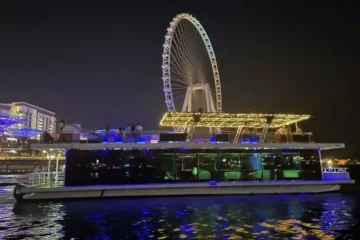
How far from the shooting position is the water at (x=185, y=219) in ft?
37.6

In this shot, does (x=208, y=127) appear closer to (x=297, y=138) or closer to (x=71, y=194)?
(x=297, y=138)

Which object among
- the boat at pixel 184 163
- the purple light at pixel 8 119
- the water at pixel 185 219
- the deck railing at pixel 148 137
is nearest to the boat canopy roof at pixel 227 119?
the boat at pixel 184 163

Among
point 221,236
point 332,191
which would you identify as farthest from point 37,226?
point 332,191

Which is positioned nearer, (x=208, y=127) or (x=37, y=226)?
(x=37, y=226)

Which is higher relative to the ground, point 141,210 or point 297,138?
point 297,138

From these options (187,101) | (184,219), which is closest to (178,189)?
(184,219)

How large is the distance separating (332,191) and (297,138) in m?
4.79

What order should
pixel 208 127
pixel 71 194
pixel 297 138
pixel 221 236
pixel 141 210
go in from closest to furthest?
1. pixel 221 236
2. pixel 141 210
3. pixel 71 194
4. pixel 297 138
5. pixel 208 127

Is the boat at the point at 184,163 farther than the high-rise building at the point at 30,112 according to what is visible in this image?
No

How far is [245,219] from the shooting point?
13.9 meters

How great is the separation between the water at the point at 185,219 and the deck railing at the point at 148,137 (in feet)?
13.3

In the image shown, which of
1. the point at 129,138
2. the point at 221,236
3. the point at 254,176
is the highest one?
the point at 129,138

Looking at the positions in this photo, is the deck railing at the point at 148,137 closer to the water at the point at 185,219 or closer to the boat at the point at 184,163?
the boat at the point at 184,163

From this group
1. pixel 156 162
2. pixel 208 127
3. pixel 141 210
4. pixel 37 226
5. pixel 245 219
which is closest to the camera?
pixel 37 226
